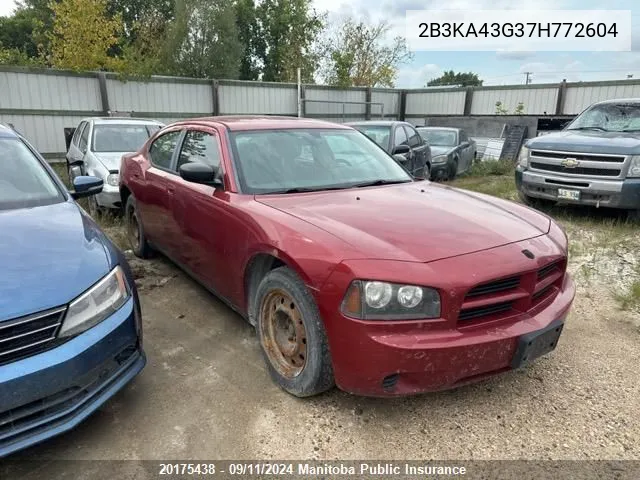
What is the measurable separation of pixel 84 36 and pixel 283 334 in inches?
536

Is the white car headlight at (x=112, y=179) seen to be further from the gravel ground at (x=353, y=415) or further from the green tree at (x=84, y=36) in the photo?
the green tree at (x=84, y=36)

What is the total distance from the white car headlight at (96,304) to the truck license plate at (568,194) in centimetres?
597

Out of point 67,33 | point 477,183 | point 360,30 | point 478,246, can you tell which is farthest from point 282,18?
point 478,246

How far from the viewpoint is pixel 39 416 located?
2.03m

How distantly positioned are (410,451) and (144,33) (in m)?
26.4

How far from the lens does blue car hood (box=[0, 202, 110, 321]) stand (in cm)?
205

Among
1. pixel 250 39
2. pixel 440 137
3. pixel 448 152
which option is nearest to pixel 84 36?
pixel 440 137

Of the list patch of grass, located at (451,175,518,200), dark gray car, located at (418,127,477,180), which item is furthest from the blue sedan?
dark gray car, located at (418,127,477,180)

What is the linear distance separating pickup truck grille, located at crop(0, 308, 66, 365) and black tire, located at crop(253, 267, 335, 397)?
1.07 metres

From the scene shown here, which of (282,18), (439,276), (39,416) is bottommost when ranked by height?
(39,416)

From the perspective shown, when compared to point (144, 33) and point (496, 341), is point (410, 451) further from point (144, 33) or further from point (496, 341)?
point (144, 33)

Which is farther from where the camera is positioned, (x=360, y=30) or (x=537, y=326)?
(x=360, y=30)

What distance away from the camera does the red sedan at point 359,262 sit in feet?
7.11

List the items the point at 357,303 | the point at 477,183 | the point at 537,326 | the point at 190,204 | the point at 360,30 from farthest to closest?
the point at 360,30 < the point at 477,183 < the point at 190,204 < the point at 537,326 < the point at 357,303
